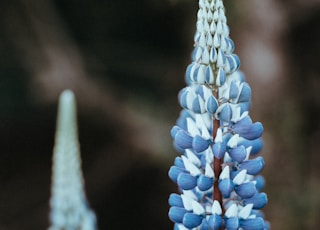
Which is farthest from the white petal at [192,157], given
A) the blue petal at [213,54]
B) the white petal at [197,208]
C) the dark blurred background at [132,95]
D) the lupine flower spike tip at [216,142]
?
the dark blurred background at [132,95]

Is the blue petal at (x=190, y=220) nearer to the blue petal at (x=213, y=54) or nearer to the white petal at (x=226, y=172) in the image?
the white petal at (x=226, y=172)

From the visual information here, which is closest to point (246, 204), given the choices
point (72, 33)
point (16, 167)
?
point (72, 33)

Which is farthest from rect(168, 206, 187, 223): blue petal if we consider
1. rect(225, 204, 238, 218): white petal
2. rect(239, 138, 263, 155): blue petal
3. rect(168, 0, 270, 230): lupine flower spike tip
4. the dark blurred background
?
the dark blurred background

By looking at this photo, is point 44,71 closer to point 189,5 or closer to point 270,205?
point 189,5

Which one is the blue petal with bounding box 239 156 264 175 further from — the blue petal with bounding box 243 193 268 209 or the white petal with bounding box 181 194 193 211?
the white petal with bounding box 181 194 193 211

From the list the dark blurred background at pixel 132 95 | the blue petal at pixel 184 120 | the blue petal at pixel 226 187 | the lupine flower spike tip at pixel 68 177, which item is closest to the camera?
the blue petal at pixel 226 187

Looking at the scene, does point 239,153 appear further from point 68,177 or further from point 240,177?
point 68,177

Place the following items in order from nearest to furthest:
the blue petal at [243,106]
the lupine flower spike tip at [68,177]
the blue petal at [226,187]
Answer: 1. the blue petal at [226,187]
2. the blue petal at [243,106]
3. the lupine flower spike tip at [68,177]
